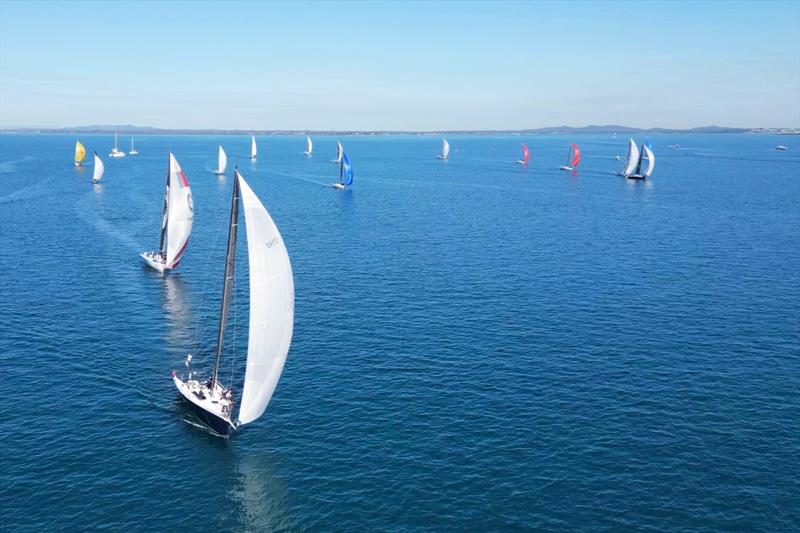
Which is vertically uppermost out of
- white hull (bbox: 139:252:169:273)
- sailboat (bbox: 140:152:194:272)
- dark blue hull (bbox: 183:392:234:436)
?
sailboat (bbox: 140:152:194:272)

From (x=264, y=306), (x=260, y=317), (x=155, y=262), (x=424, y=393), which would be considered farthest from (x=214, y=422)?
(x=155, y=262)

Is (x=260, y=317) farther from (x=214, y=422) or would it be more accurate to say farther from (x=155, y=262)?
(x=155, y=262)

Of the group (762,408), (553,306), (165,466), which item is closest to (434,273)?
(553,306)

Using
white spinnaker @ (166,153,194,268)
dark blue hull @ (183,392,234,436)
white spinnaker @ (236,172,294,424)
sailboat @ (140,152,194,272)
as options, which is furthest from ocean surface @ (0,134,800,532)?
white spinnaker @ (236,172,294,424)

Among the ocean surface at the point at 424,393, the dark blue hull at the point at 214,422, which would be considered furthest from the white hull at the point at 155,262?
the dark blue hull at the point at 214,422

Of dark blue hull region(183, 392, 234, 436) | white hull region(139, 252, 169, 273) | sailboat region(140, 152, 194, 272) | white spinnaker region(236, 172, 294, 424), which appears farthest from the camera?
white hull region(139, 252, 169, 273)

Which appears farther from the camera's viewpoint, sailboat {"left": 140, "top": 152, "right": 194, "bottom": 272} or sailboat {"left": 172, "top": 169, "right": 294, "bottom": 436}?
sailboat {"left": 140, "top": 152, "right": 194, "bottom": 272}

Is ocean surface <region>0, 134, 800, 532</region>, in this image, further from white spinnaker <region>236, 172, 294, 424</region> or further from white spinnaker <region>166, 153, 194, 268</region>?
white spinnaker <region>236, 172, 294, 424</region>
